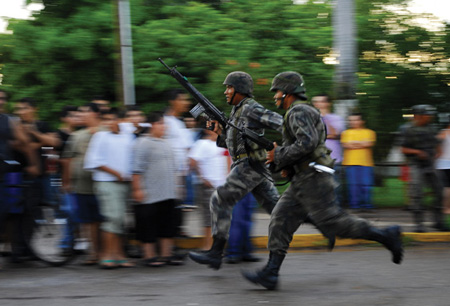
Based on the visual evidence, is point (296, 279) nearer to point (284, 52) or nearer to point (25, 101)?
point (25, 101)

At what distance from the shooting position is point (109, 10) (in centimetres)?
1502

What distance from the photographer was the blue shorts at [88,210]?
25.0ft

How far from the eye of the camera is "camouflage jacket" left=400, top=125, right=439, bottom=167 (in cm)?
902

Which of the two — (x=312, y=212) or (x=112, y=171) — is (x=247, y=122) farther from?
(x=112, y=171)

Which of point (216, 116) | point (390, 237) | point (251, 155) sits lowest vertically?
Result: point (390, 237)

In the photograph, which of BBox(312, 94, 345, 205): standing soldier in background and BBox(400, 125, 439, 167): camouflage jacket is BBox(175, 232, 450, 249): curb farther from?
BBox(312, 94, 345, 205): standing soldier in background

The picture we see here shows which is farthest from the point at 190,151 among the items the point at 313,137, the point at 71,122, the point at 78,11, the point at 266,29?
the point at 78,11

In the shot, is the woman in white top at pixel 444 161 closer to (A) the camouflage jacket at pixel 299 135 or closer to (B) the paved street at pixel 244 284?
(B) the paved street at pixel 244 284

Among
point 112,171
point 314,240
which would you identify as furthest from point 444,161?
point 112,171

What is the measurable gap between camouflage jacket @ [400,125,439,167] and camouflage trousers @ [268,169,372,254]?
3.24 m

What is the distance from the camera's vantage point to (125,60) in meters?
10.7

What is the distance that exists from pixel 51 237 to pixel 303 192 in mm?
3238

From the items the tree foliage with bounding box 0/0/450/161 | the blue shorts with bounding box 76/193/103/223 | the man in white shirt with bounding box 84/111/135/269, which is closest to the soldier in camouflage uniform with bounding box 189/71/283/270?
the man in white shirt with bounding box 84/111/135/269

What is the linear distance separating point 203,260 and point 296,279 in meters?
0.91
